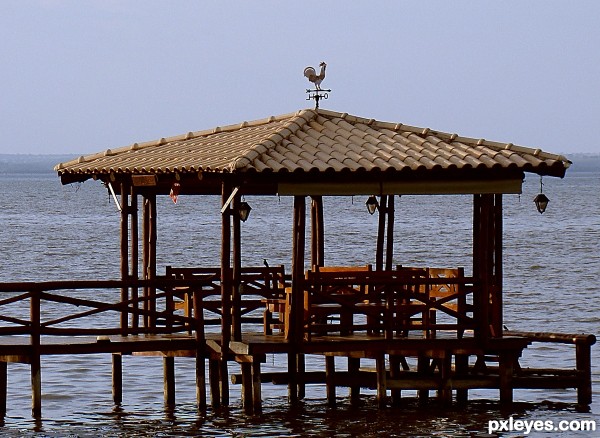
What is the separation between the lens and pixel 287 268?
46.6m

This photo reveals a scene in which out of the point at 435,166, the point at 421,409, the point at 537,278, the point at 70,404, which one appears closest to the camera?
the point at 435,166

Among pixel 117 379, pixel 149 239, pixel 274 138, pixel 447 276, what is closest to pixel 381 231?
pixel 447 276

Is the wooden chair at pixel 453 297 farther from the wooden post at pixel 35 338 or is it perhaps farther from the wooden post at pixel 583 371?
the wooden post at pixel 35 338

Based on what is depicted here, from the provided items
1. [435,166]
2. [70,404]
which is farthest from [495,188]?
[70,404]

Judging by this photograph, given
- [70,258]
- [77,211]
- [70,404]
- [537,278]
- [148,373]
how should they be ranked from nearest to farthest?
[70,404]
[148,373]
[537,278]
[70,258]
[77,211]

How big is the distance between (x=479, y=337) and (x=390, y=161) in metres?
2.36

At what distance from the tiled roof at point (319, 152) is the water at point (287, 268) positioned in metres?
3.00

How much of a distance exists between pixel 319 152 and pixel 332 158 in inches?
11.9

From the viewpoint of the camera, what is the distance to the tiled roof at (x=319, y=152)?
17.1 metres

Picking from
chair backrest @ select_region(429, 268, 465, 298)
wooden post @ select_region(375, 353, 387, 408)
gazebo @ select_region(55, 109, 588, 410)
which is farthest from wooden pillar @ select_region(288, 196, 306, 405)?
chair backrest @ select_region(429, 268, 465, 298)

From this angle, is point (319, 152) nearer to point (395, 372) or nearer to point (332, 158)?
point (332, 158)

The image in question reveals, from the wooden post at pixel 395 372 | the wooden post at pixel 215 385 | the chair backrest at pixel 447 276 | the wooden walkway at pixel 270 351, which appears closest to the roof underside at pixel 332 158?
the chair backrest at pixel 447 276

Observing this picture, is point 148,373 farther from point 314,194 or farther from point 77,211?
point 77,211

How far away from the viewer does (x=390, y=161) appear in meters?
17.3
